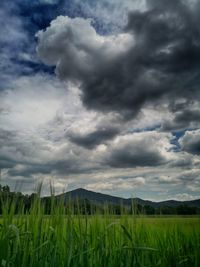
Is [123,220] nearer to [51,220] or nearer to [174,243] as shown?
[51,220]

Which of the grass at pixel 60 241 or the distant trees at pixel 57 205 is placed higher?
the distant trees at pixel 57 205

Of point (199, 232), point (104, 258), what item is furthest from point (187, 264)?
point (104, 258)

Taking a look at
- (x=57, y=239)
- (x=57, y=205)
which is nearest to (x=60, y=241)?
(x=57, y=239)

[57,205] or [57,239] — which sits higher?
[57,205]

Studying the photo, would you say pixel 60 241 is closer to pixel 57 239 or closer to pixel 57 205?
pixel 57 239

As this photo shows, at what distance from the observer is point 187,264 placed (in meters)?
4.41

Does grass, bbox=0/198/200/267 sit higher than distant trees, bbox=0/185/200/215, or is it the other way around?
distant trees, bbox=0/185/200/215

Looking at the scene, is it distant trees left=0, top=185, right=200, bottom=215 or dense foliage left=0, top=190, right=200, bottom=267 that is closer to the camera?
dense foliage left=0, top=190, right=200, bottom=267

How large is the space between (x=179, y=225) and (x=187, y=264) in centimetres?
195

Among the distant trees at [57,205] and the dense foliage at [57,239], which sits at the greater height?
the distant trees at [57,205]

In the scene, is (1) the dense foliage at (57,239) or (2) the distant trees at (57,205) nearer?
(1) the dense foliage at (57,239)

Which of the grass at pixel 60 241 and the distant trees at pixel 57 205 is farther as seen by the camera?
the distant trees at pixel 57 205

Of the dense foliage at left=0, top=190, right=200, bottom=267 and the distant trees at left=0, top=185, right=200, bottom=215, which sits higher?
the distant trees at left=0, top=185, right=200, bottom=215

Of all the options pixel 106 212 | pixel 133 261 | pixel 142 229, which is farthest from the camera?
pixel 142 229
